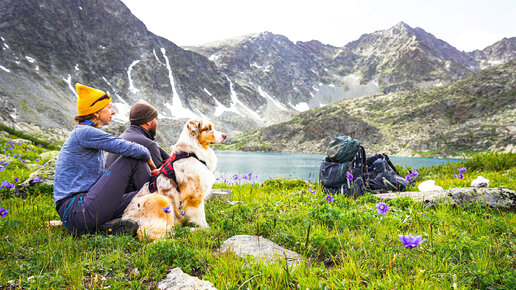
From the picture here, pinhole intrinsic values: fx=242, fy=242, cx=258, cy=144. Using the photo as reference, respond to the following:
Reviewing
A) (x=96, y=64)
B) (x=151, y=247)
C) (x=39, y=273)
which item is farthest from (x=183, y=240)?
(x=96, y=64)

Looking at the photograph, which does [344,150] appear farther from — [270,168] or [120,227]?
[270,168]

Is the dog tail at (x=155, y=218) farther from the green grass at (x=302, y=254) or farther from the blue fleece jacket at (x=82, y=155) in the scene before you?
the blue fleece jacket at (x=82, y=155)

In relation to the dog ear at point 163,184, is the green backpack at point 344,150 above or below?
above

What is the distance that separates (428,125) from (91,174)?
170236mm

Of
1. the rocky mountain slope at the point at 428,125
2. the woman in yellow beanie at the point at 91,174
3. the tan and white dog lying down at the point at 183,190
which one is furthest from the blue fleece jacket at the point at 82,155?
the rocky mountain slope at the point at 428,125

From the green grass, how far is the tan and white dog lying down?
1.11ft

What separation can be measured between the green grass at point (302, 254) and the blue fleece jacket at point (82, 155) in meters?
0.79

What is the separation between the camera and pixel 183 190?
4.30 metres

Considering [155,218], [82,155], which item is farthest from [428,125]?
[82,155]

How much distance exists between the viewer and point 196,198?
4379mm

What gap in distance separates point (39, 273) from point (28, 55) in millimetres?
206053

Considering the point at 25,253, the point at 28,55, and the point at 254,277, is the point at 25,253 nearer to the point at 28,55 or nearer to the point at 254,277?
the point at 254,277

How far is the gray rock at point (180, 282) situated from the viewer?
2220 millimetres

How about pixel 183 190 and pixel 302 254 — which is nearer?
pixel 302 254
